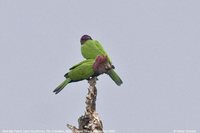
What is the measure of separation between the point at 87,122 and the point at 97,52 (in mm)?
3121

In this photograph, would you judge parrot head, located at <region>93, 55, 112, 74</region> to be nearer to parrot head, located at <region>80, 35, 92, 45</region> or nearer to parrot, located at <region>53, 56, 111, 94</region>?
parrot, located at <region>53, 56, 111, 94</region>

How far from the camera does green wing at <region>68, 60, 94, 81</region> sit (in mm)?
20281

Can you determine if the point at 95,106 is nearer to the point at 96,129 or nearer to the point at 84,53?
the point at 96,129

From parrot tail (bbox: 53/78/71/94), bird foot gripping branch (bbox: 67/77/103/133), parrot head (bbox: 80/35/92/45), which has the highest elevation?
parrot head (bbox: 80/35/92/45)

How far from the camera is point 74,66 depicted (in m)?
20.8

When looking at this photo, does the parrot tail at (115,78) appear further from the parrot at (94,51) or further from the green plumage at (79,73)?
the green plumage at (79,73)

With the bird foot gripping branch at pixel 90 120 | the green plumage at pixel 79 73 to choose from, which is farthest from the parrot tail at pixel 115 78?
the bird foot gripping branch at pixel 90 120

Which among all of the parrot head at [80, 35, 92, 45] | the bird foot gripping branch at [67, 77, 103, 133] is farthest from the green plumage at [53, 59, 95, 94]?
the parrot head at [80, 35, 92, 45]

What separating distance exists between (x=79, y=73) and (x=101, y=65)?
846 millimetres

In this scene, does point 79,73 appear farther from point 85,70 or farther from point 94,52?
point 94,52

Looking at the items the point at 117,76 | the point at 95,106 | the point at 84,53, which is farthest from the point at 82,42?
the point at 95,106

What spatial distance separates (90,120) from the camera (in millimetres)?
19141

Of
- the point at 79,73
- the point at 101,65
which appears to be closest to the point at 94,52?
the point at 101,65

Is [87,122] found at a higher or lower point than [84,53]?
lower
